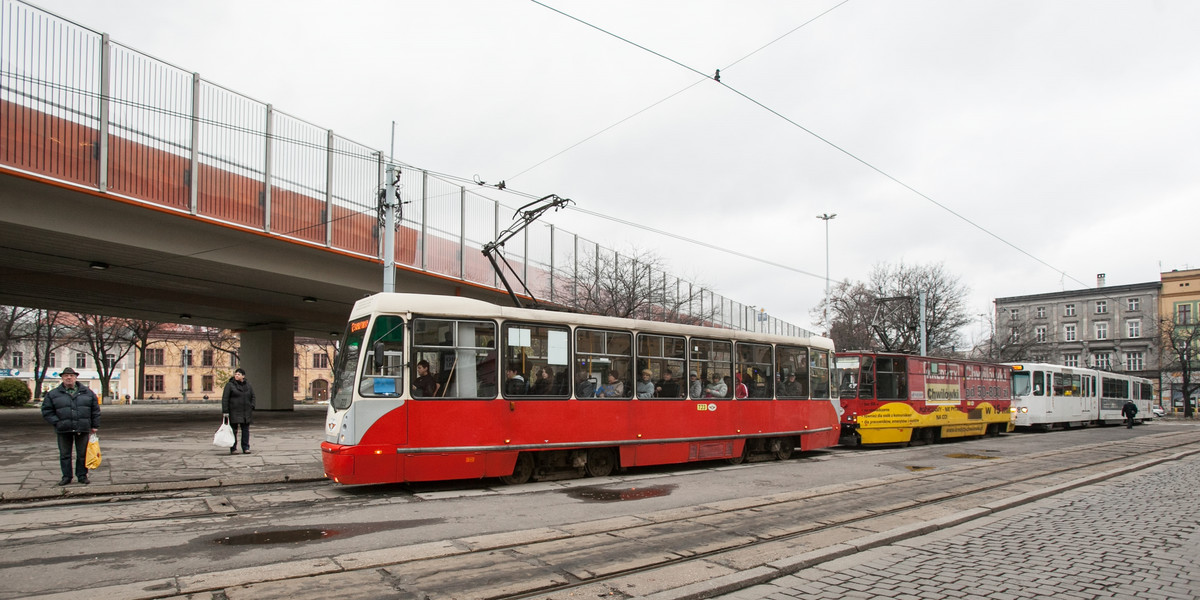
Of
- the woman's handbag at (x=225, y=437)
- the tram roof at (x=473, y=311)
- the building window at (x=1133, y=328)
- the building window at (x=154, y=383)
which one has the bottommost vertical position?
the building window at (x=154, y=383)

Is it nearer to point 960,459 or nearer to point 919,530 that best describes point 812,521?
point 919,530

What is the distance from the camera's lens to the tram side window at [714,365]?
14258 mm

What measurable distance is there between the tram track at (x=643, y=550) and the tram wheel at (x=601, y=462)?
323cm

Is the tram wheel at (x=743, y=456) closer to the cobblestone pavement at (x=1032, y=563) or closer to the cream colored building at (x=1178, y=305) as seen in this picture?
the cobblestone pavement at (x=1032, y=563)

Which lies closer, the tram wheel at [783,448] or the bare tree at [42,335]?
the tram wheel at [783,448]

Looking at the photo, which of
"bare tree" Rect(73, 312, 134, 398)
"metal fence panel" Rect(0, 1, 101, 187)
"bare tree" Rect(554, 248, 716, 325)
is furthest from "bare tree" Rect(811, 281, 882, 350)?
"bare tree" Rect(73, 312, 134, 398)

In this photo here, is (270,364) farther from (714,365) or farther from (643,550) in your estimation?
(643,550)

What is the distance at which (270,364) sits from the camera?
34531 mm

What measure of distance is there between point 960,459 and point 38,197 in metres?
21.2

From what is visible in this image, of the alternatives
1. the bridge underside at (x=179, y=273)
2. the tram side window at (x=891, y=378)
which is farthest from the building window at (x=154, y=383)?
the tram side window at (x=891, y=378)

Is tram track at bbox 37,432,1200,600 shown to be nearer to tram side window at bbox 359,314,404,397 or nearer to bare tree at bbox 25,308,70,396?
tram side window at bbox 359,314,404,397

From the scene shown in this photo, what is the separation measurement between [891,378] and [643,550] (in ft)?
51.9

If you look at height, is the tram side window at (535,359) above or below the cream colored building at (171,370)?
above

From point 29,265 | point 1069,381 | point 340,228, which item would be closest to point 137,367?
point 29,265
